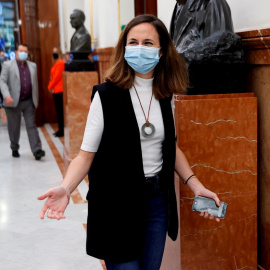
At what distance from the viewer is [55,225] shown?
4855 mm

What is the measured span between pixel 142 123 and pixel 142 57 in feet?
0.93

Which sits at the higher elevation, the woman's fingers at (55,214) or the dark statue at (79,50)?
the dark statue at (79,50)

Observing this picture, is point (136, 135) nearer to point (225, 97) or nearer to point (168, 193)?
point (168, 193)

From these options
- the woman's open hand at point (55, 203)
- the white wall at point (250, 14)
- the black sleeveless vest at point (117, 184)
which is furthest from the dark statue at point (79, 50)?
the woman's open hand at point (55, 203)

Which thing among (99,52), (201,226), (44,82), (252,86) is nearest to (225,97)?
(252,86)

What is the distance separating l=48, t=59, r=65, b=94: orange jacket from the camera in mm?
10203

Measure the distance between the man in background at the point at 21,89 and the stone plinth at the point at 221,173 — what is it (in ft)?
17.6

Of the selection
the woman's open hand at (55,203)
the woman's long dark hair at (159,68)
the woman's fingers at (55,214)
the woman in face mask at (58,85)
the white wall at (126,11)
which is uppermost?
the white wall at (126,11)

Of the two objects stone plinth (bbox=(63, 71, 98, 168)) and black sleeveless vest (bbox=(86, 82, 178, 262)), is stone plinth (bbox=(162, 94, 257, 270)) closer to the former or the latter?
black sleeveless vest (bbox=(86, 82, 178, 262))

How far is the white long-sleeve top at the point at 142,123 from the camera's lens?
2.10 metres

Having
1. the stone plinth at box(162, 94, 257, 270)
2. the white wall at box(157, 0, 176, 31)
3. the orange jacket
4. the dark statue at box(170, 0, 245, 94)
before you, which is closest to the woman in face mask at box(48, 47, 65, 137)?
the orange jacket

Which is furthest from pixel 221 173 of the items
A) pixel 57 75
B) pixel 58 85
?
pixel 58 85

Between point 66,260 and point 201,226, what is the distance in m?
1.46

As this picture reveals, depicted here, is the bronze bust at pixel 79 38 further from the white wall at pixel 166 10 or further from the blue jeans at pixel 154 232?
the blue jeans at pixel 154 232
